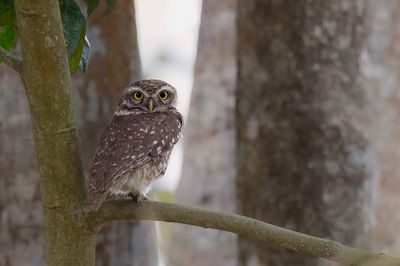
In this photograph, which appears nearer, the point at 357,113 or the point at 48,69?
the point at 48,69

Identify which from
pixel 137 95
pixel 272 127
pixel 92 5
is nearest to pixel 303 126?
pixel 272 127

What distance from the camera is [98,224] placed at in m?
2.94

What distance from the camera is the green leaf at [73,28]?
2.96 m

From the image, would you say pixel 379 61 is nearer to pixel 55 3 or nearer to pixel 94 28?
pixel 94 28

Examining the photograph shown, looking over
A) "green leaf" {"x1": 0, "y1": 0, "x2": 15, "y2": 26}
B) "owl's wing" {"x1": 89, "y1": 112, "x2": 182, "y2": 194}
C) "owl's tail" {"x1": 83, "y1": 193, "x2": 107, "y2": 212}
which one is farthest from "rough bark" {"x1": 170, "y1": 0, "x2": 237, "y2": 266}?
"green leaf" {"x1": 0, "y1": 0, "x2": 15, "y2": 26}

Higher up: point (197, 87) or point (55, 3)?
point (55, 3)

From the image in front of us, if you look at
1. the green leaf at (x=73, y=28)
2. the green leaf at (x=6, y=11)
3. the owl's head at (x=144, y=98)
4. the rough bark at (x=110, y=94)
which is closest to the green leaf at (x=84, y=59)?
the green leaf at (x=73, y=28)

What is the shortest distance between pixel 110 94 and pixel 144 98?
1.31 feet

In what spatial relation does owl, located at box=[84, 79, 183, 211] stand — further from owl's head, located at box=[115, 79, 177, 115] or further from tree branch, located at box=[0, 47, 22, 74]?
tree branch, located at box=[0, 47, 22, 74]

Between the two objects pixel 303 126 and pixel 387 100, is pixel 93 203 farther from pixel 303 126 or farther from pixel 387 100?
pixel 387 100

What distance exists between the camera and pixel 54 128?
9.32 feet

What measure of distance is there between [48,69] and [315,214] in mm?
3037

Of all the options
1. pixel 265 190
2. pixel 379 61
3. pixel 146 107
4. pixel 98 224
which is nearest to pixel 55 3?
pixel 98 224

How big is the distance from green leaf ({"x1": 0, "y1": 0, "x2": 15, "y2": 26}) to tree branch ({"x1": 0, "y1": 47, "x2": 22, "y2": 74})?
0.09 meters
